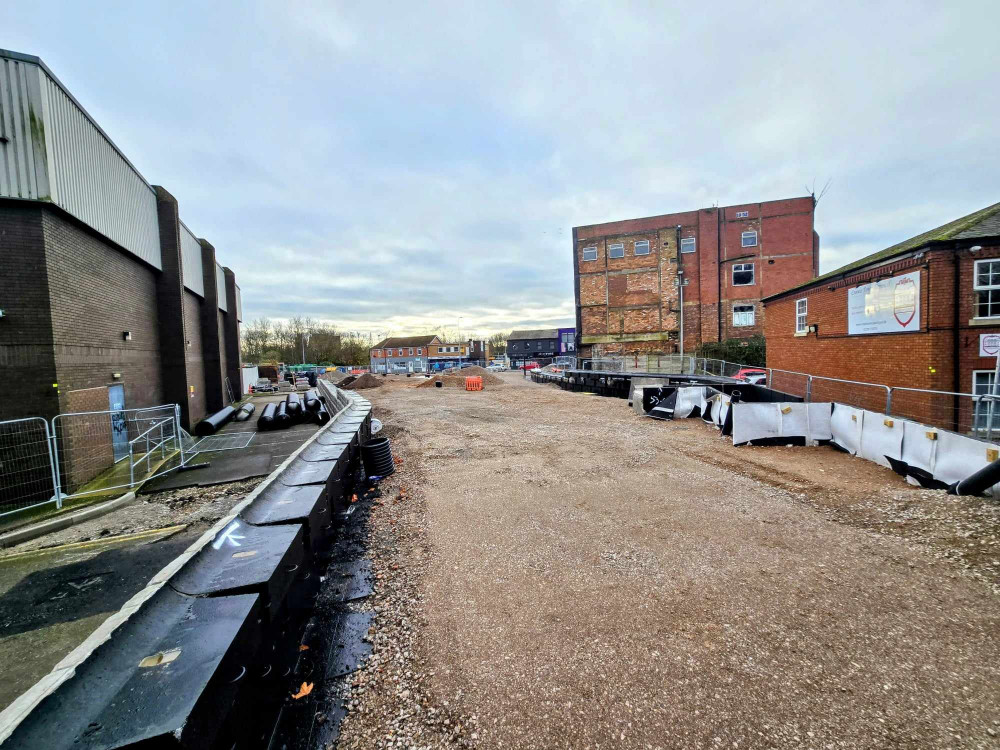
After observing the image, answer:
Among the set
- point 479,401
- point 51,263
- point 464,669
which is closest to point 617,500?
point 464,669

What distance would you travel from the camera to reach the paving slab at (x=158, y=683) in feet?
5.26

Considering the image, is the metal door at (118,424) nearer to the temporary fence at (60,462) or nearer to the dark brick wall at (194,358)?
the temporary fence at (60,462)

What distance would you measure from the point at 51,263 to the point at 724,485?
1325 centimetres

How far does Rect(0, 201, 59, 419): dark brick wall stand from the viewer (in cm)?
765

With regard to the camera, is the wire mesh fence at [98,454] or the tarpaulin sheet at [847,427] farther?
the tarpaulin sheet at [847,427]

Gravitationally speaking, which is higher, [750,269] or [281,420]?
[750,269]

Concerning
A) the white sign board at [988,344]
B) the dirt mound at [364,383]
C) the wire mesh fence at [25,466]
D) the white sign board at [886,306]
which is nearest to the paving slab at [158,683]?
the wire mesh fence at [25,466]

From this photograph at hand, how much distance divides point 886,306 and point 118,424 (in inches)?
799

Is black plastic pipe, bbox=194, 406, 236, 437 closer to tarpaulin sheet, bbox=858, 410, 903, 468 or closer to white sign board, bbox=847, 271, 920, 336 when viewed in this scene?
tarpaulin sheet, bbox=858, 410, 903, 468

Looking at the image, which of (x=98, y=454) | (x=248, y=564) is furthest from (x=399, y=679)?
(x=98, y=454)

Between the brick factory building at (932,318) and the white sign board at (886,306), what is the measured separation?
0.03 m

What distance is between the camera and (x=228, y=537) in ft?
11.2

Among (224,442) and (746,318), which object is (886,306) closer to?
(224,442)

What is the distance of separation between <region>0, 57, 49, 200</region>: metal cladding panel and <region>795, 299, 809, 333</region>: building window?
827 inches
